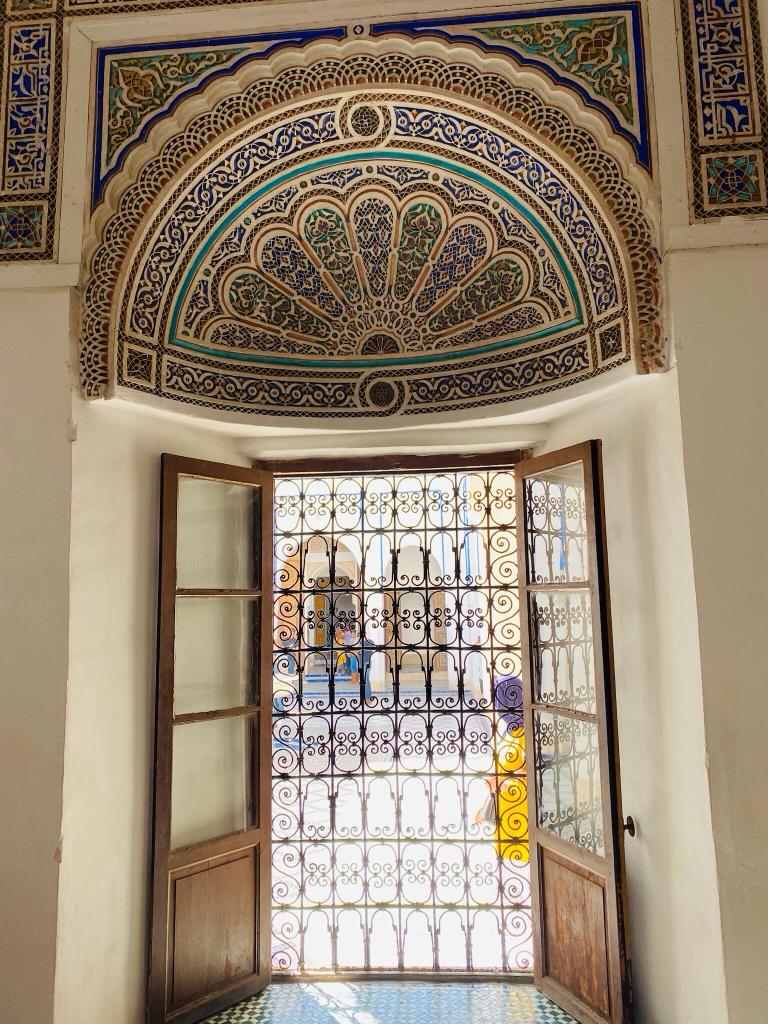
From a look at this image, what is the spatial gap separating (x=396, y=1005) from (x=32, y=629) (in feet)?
6.00

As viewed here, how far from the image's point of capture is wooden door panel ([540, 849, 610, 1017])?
2.30 m

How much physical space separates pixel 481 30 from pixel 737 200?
981 mm

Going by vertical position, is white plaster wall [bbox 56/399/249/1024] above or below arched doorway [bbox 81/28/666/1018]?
below

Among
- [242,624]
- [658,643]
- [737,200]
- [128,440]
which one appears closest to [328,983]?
[242,624]

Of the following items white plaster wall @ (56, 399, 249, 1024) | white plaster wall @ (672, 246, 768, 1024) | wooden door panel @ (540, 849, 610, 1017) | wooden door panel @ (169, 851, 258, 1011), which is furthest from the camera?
wooden door panel @ (169, 851, 258, 1011)

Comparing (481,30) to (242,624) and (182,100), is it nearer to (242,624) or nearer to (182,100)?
(182,100)

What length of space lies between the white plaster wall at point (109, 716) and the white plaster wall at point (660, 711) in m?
1.61

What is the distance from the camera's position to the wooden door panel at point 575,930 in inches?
90.7

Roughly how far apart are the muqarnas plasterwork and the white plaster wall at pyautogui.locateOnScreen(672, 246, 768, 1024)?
0.64ft

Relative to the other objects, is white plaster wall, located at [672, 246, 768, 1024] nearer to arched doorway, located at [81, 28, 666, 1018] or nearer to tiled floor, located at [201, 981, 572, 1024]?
arched doorway, located at [81, 28, 666, 1018]

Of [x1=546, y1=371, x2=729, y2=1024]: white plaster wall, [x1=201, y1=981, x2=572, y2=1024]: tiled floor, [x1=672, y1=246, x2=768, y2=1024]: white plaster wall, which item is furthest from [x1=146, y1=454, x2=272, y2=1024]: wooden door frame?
[x1=672, y1=246, x2=768, y2=1024]: white plaster wall

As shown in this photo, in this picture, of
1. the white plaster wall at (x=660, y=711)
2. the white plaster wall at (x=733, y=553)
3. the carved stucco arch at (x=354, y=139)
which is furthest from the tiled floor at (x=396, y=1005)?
the carved stucco arch at (x=354, y=139)

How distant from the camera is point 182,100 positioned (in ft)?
7.75

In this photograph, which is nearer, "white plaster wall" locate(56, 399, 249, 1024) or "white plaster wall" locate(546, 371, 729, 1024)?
"white plaster wall" locate(546, 371, 729, 1024)
